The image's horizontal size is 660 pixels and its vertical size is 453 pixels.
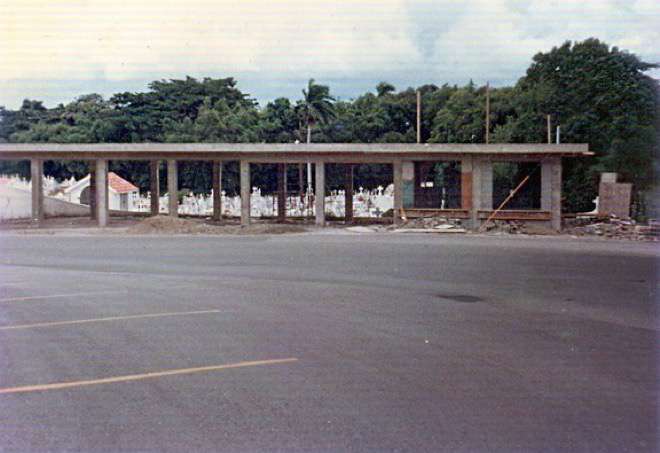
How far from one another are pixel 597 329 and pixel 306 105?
4989cm

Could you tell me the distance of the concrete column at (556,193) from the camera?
3356 cm

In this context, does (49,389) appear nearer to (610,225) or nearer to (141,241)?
(141,241)

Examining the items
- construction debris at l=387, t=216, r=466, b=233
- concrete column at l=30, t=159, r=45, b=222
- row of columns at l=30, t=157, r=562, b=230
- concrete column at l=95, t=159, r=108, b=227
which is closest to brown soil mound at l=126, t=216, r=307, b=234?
row of columns at l=30, t=157, r=562, b=230

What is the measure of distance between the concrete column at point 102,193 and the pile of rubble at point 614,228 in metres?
19.5

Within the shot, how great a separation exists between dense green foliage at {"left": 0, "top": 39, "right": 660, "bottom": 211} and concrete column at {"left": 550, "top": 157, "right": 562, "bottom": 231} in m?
5.67

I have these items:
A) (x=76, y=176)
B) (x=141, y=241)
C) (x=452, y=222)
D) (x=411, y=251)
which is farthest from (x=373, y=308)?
(x=76, y=176)

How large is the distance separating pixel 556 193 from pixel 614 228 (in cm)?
327

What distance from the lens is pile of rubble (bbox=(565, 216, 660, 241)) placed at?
2836 centimetres

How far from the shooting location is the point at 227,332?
31.6 feet

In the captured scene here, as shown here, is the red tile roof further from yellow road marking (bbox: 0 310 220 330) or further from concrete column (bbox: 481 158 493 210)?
yellow road marking (bbox: 0 310 220 330)

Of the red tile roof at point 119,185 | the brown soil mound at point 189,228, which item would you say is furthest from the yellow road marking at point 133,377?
the red tile roof at point 119,185

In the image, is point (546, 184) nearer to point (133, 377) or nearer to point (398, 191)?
point (398, 191)

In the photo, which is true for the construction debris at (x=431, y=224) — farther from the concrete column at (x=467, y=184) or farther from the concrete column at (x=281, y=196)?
the concrete column at (x=281, y=196)

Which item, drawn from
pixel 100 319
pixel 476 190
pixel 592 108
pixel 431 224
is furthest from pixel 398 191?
pixel 100 319
